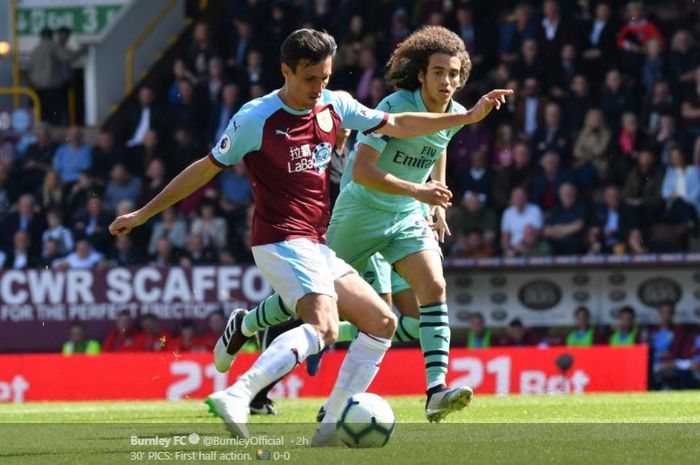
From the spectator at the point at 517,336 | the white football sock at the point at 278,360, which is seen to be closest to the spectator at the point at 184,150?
the spectator at the point at 517,336

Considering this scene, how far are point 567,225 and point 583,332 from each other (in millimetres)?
1275

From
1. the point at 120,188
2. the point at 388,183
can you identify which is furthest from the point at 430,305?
the point at 120,188

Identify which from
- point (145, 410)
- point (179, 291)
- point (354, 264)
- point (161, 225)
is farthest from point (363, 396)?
point (161, 225)

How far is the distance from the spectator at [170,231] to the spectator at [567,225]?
4.95 meters

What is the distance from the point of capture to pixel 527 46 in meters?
19.5

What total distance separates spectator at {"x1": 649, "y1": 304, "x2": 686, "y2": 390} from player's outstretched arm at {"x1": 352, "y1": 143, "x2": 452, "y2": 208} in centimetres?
861

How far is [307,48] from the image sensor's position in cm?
787

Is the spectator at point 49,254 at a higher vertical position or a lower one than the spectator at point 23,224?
lower

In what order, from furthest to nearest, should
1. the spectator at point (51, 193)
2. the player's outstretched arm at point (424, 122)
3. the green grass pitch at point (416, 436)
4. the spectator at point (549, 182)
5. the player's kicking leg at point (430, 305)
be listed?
1. the spectator at point (51, 193)
2. the spectator at point (549, 182)
3. the player's kicking leg at point (430, 305)
4. the player's outstretched arm at point (424, 122)
5. the green grass pitch at point (416, 436)

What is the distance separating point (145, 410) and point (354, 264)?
9.80 ft

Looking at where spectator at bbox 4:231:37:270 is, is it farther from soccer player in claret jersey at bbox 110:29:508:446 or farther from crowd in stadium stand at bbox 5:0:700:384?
soccer player in claret jersey at bbox 110:29:508:446

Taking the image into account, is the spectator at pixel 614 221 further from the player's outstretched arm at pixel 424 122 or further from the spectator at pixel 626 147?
the player's outstretched arm at pixel 424 122

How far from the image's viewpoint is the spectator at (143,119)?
73.0 feet

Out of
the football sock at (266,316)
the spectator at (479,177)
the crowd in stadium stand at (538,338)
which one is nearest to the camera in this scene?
the football sock at (266,316)
